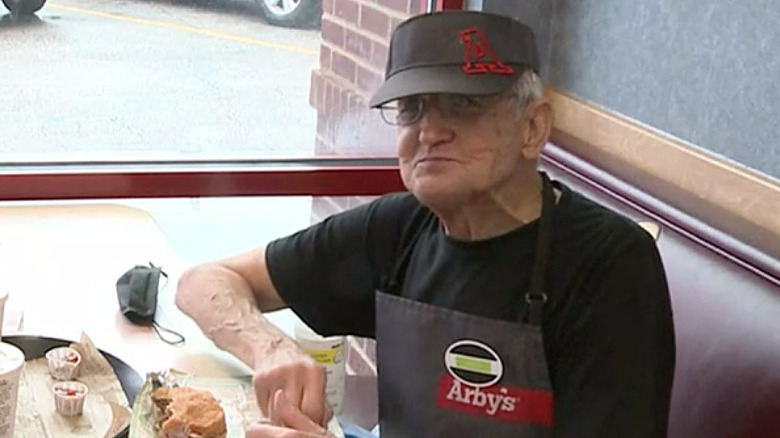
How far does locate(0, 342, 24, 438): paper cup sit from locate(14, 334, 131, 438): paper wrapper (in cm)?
6

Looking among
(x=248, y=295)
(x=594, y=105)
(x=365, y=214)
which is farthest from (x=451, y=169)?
(x=594, y=105)

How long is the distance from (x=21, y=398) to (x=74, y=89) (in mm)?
1081

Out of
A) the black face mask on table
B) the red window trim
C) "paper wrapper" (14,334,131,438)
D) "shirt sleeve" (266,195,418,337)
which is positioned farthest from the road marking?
"paper wrapper" (14,334,131,438)

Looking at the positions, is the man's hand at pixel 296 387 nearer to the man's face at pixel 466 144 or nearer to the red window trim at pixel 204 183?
the man's face at pixel 466 144

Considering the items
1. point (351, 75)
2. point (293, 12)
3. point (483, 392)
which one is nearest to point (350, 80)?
point (351, 75)

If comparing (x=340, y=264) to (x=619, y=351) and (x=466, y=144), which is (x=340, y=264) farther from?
(x=619, y=351)

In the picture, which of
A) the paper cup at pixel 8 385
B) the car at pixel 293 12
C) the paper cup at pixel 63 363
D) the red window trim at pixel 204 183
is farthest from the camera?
the car at pixel 293 12

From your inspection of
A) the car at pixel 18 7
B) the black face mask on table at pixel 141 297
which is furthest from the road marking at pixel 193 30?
the black face mask on table at pixel 141 297

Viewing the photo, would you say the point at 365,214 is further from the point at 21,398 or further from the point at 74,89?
the point at 74,89

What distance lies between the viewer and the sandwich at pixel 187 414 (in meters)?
1.27

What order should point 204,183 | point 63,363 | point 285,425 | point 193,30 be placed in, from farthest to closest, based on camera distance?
point 193,30
point 204,183
point 63,363
point 285,425

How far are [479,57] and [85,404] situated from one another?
63 cm

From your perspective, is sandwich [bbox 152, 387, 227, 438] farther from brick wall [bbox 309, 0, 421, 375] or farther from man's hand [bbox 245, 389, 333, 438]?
brick wall [bbox 309, 0, 421, 375]

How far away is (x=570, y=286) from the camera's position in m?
1.31
